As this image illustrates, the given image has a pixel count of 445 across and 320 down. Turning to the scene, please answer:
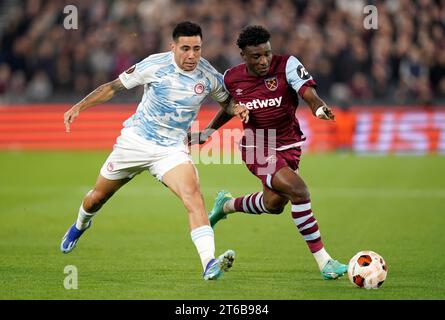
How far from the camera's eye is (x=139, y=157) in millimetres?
9070

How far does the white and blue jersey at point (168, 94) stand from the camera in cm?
899

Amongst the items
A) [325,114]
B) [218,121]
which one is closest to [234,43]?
[218,121]

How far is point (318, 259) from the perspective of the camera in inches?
348

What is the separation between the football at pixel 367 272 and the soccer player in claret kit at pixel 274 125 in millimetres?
314

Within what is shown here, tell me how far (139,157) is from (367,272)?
8.31 ft

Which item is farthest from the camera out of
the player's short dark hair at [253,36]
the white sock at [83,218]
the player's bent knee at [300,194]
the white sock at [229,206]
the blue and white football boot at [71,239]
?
the white sock at [229,206]

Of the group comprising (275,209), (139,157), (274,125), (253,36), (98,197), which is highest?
(253,36)

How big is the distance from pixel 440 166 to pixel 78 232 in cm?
1192

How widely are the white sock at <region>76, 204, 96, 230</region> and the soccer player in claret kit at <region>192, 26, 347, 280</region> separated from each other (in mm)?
1399

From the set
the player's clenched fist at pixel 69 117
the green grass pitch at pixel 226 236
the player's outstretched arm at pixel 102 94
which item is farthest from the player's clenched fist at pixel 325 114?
the player's clenched fist at pixel 69 117

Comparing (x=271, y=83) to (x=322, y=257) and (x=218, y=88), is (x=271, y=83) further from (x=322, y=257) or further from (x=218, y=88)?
(x=322, y=257)

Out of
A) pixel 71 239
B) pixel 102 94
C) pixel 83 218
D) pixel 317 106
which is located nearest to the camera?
pixel 317 106

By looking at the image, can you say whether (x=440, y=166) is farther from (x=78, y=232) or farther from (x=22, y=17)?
(x=22, y=17)

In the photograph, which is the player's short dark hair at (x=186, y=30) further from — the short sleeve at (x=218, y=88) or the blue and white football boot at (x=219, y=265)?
the blue and white football boot at (x=219, y=265)
